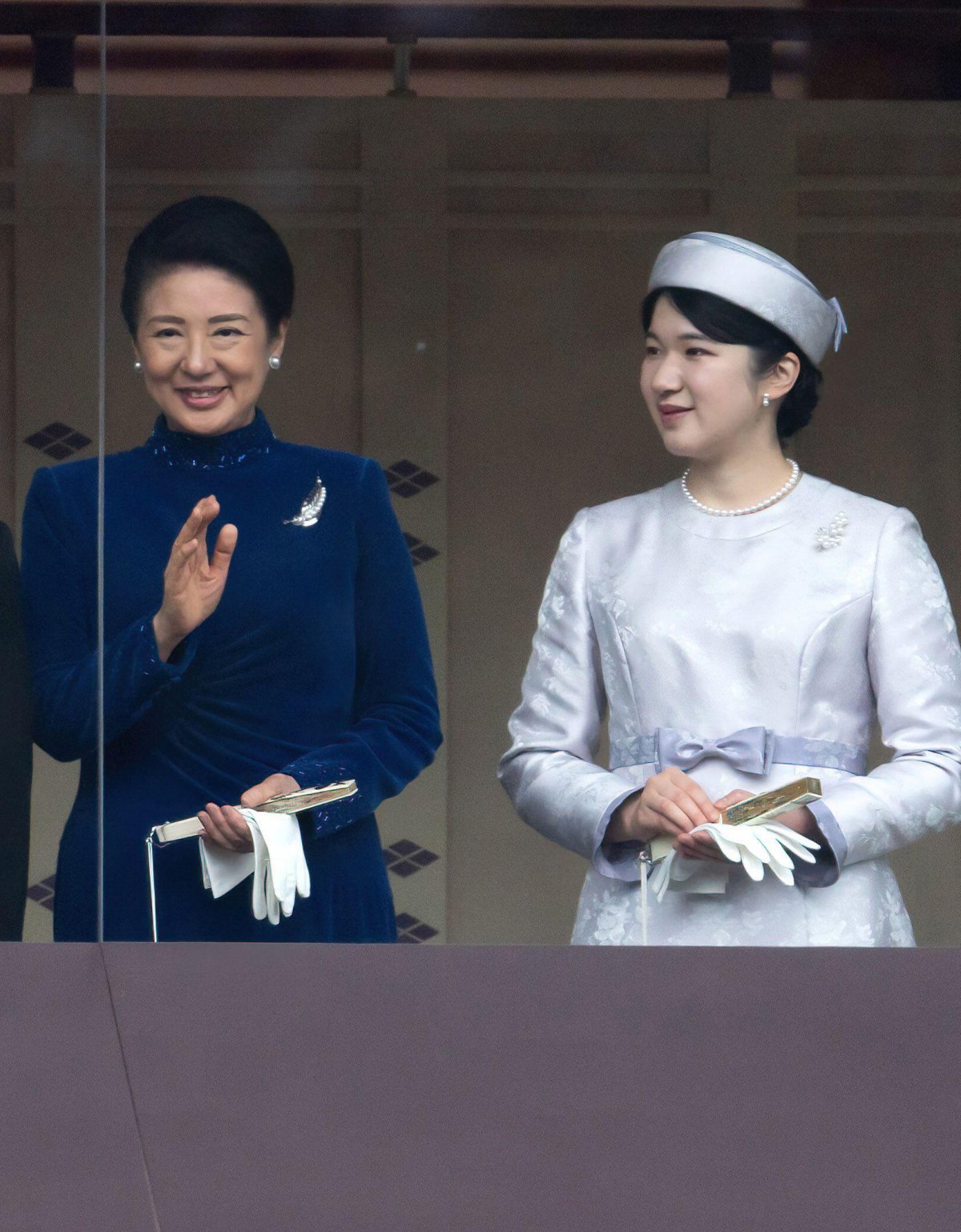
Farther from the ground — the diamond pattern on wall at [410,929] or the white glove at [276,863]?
the white glove at [276,863]

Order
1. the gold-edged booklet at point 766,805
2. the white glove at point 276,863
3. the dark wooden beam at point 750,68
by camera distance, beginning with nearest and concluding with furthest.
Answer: the gold-edged booklet at point 766,805 < the white glove at point 276,863 < the dark wooden beam at point 750,68

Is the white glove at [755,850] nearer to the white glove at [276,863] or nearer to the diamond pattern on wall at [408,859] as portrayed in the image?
the diamond pattern on wall at [408,859]

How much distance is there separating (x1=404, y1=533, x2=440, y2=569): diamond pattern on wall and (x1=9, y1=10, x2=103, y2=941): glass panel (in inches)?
14.0

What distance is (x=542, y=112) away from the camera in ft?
10.1

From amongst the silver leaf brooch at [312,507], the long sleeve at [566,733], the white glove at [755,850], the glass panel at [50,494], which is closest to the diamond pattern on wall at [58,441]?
the glass panel at [50,494]

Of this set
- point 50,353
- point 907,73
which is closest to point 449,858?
point 50,353

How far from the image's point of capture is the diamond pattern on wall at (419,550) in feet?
9.98

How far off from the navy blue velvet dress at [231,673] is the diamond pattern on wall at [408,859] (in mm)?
20

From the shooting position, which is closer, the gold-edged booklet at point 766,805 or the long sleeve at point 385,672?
the gold-edged booklet at point 766,805

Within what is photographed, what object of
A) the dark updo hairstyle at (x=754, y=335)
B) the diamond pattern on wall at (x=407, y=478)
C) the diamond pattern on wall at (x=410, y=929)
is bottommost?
the diamond pattern on wall at (x=410, y=929)

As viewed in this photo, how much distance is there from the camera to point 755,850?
2836mm

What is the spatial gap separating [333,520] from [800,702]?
0.57m

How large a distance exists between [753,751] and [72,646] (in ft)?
2.55

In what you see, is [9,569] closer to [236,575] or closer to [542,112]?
[236,575]
